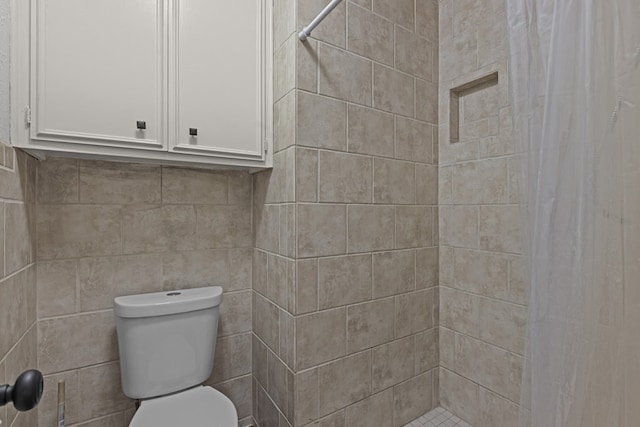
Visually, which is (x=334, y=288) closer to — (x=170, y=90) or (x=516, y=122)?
(x=516, y=122)

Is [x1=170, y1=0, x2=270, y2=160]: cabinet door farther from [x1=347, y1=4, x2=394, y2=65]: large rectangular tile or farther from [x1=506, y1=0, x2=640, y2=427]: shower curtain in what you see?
[x1=506, y1=0, x2=640, y2=427]: shower curtain

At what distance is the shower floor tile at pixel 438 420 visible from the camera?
1516 mm

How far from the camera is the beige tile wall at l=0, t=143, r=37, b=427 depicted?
0.85m

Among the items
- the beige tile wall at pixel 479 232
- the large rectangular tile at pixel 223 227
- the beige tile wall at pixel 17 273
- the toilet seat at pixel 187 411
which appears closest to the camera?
the beige tile wall at pixel 17 273

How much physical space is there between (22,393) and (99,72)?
38.7 inches

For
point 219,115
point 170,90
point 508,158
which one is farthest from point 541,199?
point 170,90

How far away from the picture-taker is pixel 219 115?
1.26m

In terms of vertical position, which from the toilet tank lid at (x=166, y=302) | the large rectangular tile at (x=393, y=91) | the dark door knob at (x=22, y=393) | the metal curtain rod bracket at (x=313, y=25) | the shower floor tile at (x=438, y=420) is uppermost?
the metal curtain rod bracket at (x=313, y=25)

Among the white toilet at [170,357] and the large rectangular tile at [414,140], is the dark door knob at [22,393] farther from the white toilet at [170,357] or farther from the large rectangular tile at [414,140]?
the large rectangular tile at [414,140]

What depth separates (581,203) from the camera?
2.09 ft

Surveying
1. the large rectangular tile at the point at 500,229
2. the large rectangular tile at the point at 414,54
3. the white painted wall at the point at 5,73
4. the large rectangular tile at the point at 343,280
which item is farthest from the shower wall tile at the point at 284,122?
the large rectangular tile at the point at 500,229

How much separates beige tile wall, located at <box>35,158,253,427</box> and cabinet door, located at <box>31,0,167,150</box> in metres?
0.27

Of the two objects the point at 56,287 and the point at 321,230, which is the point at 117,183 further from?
the point at 321,230

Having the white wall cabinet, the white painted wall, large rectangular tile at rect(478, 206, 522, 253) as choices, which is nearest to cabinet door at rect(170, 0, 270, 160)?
the white wall cabinet
